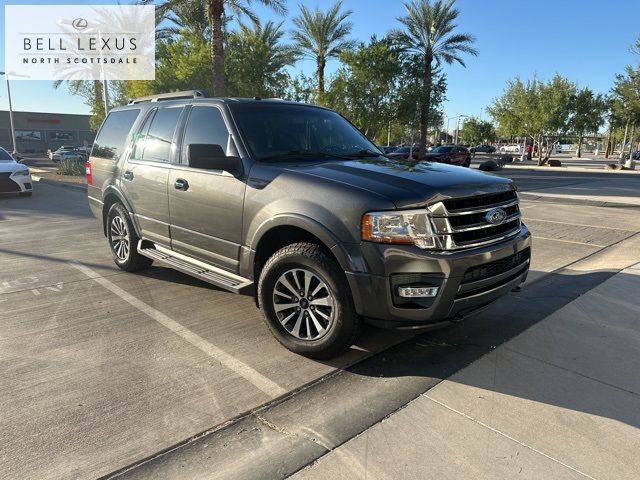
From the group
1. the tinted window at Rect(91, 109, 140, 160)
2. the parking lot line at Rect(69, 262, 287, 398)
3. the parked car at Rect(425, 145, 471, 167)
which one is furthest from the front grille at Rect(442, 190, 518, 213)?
the parked car at Rect(425, 145, 471, 167)

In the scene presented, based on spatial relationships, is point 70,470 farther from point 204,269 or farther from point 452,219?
point 452,219

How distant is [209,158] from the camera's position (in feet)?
12.1

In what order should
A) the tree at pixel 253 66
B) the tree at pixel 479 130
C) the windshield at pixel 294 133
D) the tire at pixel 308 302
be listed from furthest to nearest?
the tree at pixel 479 130 < the tree at pixel 253 66 < the windshield at pixel 294 133 < the tire at pixel 308 302

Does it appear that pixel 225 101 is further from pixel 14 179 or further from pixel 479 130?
pixel 479 130

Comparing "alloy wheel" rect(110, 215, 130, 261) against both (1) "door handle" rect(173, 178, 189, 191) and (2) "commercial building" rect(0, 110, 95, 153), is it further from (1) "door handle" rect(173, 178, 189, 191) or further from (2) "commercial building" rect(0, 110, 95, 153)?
(2) "commercial building" rect(0, 110, 95, 153)

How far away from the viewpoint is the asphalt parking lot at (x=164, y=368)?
8.54 feet

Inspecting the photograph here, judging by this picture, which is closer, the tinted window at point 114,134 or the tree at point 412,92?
the tinted window at point 114,134

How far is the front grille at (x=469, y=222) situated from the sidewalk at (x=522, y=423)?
95 cm

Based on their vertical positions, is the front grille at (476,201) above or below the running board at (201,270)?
above

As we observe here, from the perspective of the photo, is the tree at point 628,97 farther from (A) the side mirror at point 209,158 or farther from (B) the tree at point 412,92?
(A) the side mirror at point 209,158

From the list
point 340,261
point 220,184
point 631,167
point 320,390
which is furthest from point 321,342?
point 631,167

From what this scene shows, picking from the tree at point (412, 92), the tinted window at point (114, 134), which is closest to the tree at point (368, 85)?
the tree at point (412, 92)

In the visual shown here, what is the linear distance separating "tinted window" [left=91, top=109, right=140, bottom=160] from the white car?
8687 mm

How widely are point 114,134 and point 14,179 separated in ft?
30.8
